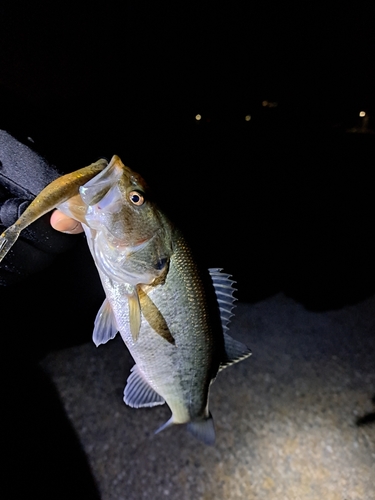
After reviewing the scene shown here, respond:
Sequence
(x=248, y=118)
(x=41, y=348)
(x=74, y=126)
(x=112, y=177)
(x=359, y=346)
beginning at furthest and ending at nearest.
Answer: (x=248, y=118) < (x=74, y=126) < (x=359, y=346) < (x=41, y=348) < (x=112, y=177)

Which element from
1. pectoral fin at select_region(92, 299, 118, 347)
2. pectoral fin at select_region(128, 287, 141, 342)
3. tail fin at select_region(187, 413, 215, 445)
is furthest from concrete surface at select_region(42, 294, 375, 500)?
pectoral fin at select_region(128, 287, 141, 342)

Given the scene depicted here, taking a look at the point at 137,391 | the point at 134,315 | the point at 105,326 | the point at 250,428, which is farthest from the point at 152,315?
the point at 250,428

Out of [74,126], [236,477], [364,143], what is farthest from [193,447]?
[364,143]

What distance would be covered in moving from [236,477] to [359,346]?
2.02 meters

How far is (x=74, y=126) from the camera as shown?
283 inches

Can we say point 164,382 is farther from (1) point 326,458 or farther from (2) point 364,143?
(2) point 364,143

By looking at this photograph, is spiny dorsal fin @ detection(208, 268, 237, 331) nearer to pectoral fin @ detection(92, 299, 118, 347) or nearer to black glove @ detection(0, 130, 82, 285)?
pectoral fin @ detection(92, 299, 118, 347)

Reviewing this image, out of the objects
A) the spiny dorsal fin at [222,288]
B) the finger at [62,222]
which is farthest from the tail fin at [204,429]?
the finger at [62,222]

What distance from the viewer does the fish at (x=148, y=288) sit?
1.19 metres

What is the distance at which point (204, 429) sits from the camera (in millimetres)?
1693

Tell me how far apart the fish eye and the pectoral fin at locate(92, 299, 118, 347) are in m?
0.45

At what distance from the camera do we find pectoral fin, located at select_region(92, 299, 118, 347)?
1405mm

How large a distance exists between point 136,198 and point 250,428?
7.94 ft

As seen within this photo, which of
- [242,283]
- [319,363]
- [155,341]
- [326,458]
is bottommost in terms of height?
[326,458]
